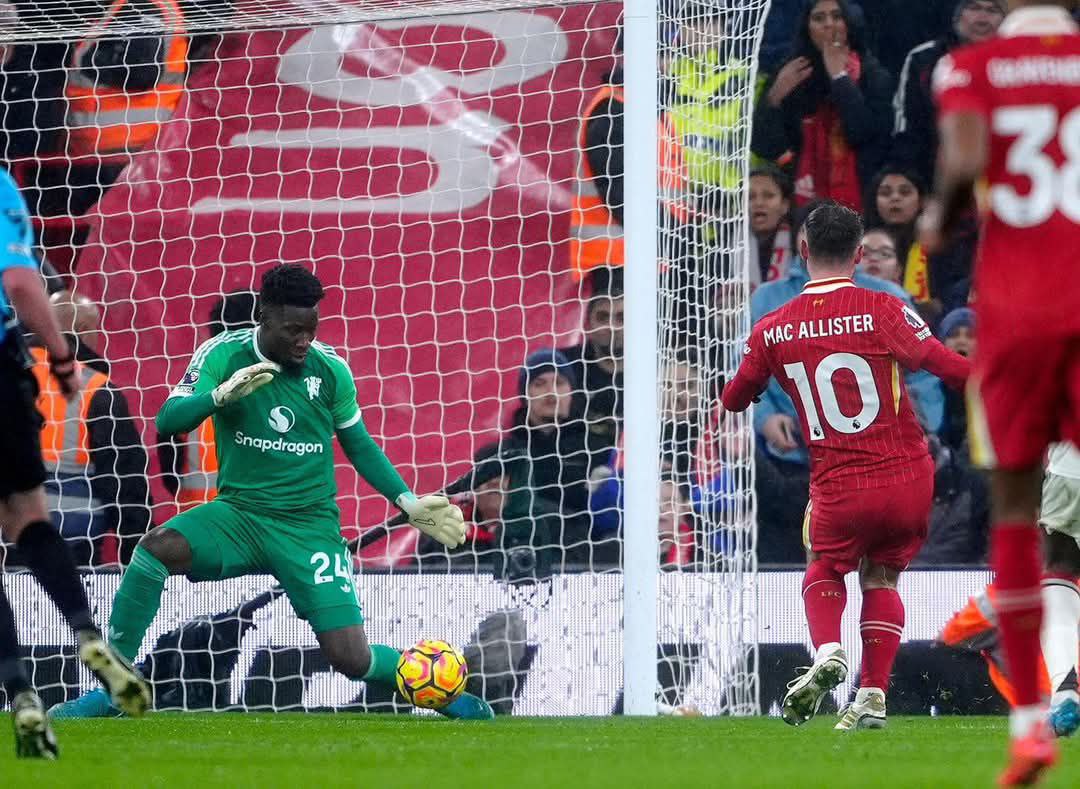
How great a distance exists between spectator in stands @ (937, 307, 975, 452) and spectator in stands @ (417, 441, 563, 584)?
220cm

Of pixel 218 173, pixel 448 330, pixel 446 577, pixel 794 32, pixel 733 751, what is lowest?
pixel 733 751

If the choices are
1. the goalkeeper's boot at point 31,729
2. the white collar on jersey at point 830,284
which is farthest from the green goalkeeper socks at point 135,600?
the white collar on jersey at point 830,284

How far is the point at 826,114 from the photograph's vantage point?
9562mm

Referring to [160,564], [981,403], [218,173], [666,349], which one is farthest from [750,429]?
[981,403]

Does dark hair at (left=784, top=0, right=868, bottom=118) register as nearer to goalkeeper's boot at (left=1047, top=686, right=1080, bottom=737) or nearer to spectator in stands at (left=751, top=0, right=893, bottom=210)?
spectator in stands at (left=751, top=0, right=893, bottom=210)

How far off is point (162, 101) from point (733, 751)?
6.24 metres

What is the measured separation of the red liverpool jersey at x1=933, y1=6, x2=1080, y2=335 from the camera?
11.8 feet

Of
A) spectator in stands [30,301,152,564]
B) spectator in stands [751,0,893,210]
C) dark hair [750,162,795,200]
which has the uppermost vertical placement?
spectator in stands [751,0,893,210]

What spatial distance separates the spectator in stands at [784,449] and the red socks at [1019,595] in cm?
533

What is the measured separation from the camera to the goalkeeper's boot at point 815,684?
591 centimetres

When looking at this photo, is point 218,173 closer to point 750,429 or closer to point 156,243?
point 156,243

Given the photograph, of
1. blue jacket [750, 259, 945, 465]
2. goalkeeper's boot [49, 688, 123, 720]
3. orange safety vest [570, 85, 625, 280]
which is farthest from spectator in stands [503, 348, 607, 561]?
goalkeeper's boot [49, 688, 123, 720]

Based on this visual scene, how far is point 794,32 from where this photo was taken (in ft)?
31.9

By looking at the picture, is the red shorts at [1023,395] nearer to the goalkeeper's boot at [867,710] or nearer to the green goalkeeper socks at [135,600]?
the goalkeeper's boot at [867,710]
